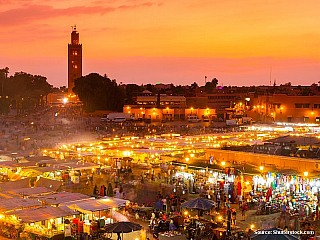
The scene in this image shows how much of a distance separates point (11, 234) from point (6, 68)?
10216 cm

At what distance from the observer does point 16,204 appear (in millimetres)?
14539

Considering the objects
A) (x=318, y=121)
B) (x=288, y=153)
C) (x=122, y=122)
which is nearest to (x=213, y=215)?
(x=288, y=153)

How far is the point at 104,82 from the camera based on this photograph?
75.4 meters

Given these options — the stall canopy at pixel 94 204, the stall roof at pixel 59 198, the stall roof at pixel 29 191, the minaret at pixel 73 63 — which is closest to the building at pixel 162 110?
the minaret at pixel 73 63

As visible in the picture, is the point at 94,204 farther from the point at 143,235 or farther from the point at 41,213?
the point at 143,235

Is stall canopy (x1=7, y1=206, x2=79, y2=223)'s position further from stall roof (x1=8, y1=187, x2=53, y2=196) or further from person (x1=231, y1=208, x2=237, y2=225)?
person (x1=231, y1=208, x2=237, y2=225)

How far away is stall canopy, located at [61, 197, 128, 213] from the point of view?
14402 mm

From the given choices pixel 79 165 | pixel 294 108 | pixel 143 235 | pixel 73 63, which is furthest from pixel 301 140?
pixel 73 63

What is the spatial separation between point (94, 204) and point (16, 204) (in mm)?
2375

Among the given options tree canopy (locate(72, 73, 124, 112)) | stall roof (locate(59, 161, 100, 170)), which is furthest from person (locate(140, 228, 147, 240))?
tree canopy (locate(72, 73, 124, 112))

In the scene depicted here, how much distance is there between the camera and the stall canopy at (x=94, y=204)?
567 inches

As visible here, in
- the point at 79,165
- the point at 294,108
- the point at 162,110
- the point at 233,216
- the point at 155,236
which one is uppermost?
the point at 294,108

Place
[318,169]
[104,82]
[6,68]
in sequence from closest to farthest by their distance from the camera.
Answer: [318,169], [104,82], [6,68]

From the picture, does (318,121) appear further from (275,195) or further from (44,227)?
(44,227)
